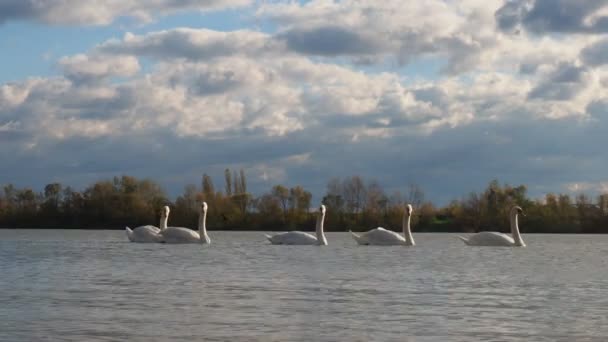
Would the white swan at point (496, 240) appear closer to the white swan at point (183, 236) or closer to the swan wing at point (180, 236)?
the white swan at point (183, 236)

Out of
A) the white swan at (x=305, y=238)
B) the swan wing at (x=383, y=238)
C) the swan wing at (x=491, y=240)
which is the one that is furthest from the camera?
the white swan at (x=305, y=238)

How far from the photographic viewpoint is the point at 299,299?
1738 centimetres

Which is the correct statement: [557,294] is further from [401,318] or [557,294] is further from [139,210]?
[139,210]

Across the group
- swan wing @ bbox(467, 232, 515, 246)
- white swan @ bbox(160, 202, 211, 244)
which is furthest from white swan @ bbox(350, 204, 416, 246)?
white swan @ bbox(160, 202, 211, 244)

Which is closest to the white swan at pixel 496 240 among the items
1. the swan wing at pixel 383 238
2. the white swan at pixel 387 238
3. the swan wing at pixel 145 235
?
the white swan at pixel 387 238

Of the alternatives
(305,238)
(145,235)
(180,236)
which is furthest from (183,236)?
(305,238)

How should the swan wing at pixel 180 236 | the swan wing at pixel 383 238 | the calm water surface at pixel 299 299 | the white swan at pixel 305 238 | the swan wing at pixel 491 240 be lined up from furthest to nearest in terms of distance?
the swan wing at pixel 180 236 → the white swan at pixel 305 238 → the swan wing at pixel 491 240 → the swan wing at pixel 383 238 → the calm water surface at pixel 299 299

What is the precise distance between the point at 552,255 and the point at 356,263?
989 cm

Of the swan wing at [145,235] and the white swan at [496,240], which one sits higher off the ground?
the swan wing at [145,235]

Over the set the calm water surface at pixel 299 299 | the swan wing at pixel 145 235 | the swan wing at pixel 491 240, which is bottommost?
the calm water surface at pixel 299 299

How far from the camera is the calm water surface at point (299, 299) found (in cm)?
1309

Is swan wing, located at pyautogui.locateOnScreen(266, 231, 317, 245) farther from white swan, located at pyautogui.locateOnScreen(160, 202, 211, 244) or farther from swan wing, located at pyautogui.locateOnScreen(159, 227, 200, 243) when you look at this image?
swan wing, located at pyautogui.locateOnScreen(159, 227, 200, 243)

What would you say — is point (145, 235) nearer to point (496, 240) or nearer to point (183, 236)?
point (183, 236)

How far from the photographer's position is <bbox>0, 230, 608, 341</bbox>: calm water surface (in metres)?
13.1
